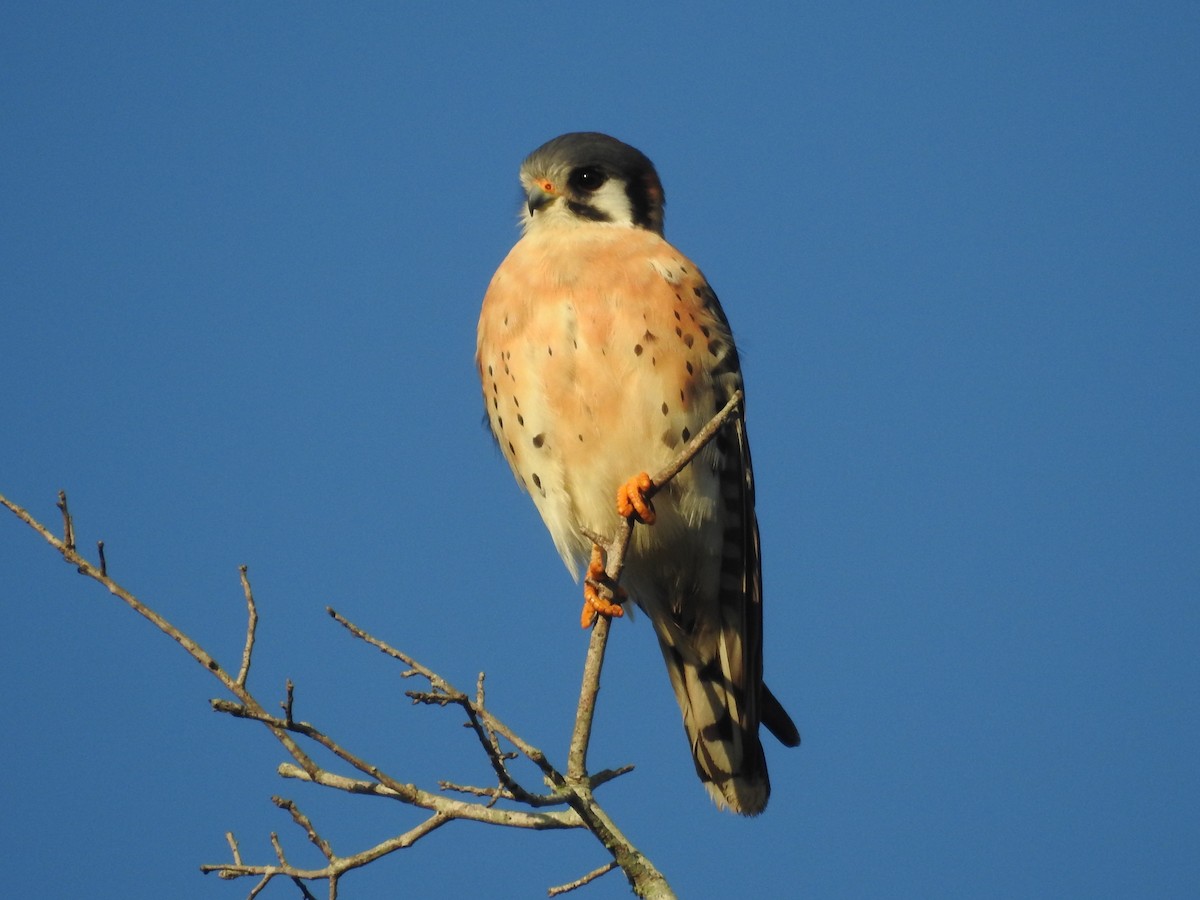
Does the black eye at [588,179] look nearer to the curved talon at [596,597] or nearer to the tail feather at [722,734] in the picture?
the curved talon at [596,597]

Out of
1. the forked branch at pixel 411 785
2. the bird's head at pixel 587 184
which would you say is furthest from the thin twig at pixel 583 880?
the bird's head at pixel 587 184

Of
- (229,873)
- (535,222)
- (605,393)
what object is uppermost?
(535,222)

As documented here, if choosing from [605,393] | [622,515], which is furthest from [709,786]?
[605,393]

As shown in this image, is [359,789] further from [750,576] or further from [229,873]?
[750,576]

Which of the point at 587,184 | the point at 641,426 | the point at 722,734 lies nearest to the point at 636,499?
the point at 641,426

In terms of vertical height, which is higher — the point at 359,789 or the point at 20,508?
the point at 20,508

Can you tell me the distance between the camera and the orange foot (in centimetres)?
406

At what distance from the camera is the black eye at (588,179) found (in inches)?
185

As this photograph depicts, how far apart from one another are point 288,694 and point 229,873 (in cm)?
49

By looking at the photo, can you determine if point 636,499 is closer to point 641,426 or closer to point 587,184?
point 641,426

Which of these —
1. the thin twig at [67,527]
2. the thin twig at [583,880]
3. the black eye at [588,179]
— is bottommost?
the thin twig at [583,880]

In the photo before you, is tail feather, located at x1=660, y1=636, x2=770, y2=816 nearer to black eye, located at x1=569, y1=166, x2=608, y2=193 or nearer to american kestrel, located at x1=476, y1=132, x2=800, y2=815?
american kestrel, located at x1=476, y1=132, x2=800, y2=815

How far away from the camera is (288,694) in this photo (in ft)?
8.38

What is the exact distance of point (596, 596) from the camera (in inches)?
158
